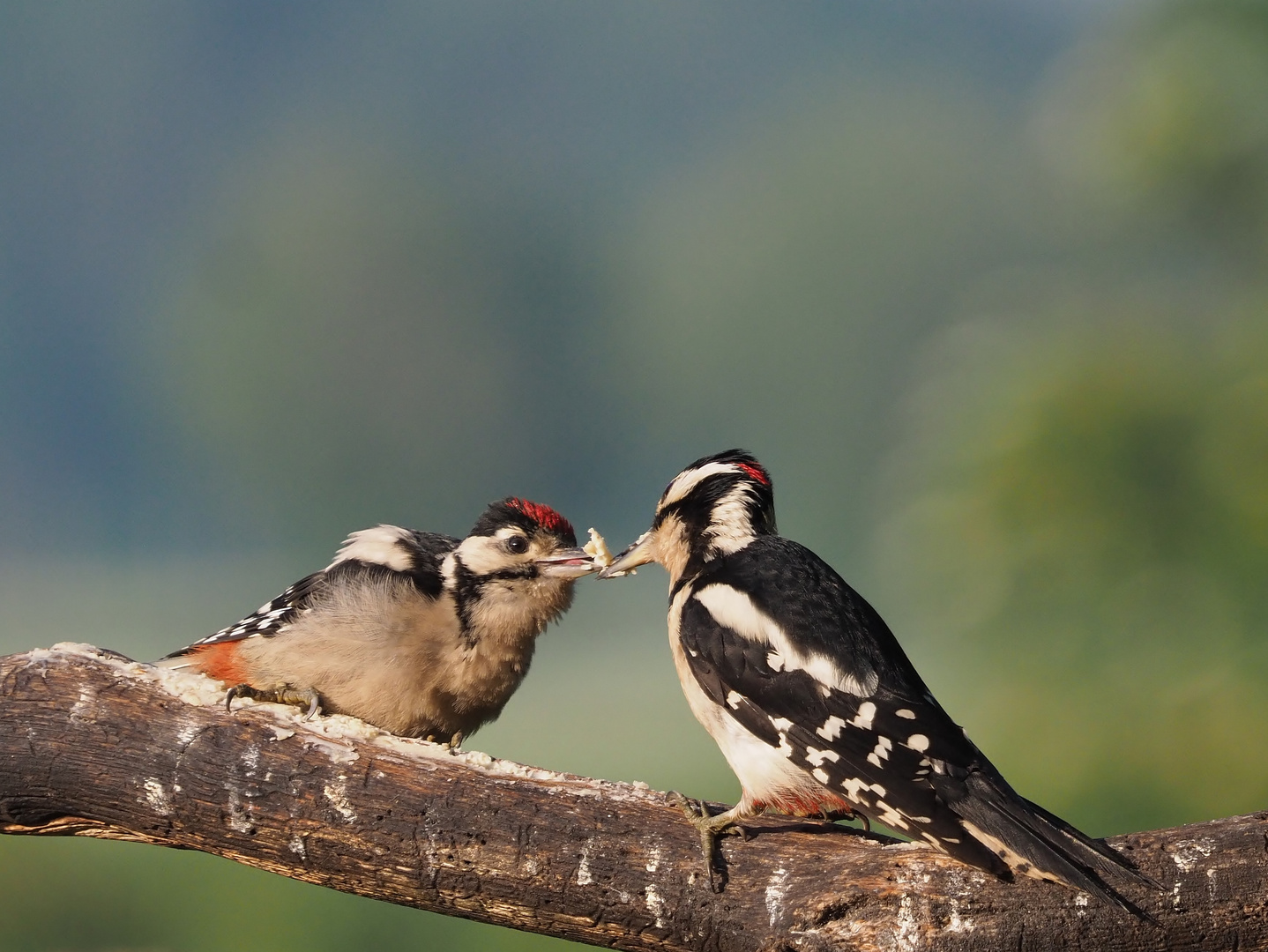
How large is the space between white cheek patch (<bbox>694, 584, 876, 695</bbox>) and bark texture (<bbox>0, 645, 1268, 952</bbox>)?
226mm

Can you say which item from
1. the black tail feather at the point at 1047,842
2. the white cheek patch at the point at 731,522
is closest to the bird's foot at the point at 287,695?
the white cheek patch at the point at 731,522

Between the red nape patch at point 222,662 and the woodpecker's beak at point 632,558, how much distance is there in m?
0.67

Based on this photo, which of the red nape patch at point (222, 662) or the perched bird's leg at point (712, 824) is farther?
the red nape patch at point (222, 662)

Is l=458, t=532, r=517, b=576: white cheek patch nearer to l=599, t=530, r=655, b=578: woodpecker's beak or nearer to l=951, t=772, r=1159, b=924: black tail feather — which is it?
l=599, t=530, r=655, b=578: woodpecker's beak

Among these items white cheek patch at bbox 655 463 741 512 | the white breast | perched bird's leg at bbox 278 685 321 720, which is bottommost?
the white breast

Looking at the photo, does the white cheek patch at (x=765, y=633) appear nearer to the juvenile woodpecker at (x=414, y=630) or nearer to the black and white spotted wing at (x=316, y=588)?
the juvenile woodpecker at (x=414, y=630)

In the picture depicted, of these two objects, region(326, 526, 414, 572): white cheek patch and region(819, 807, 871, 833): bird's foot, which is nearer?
region(819, 807, 871, 833): bird's foot

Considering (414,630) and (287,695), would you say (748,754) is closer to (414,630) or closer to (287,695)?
(414,630)

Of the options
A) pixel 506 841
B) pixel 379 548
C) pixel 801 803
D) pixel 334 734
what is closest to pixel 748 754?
pixel 801 803

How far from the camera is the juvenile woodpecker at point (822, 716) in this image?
5.24 ft

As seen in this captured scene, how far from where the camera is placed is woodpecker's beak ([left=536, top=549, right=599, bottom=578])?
2.28 meters

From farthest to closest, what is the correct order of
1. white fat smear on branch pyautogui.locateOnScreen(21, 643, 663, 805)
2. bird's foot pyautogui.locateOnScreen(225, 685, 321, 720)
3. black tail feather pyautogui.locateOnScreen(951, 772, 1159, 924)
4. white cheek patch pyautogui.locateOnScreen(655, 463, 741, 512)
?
white cheek patch pyautogui.locateOnScreen(655, 463, 741, 512)
bird's foot pyautogui.locateOnScreen(225, 685, 321, 720)
white fat smear on branch pyautogui.locateOnScreen(21, 643, 663, 805)
black tail feather pyautogui.locateOnScreen(951, 772, 1159, 924)

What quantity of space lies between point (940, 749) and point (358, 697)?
39.7 inches

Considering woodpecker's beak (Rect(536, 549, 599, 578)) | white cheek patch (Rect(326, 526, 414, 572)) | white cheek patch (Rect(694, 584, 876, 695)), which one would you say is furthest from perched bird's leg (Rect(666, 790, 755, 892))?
white cheek patch (Rect(326, 526, 414, 572))
